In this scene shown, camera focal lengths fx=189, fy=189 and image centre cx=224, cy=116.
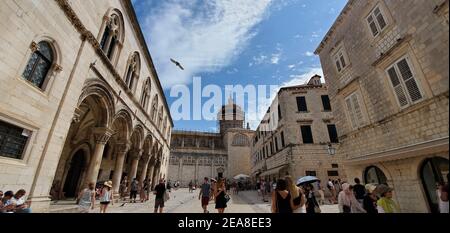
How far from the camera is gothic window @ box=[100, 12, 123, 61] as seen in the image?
9422 millimetres

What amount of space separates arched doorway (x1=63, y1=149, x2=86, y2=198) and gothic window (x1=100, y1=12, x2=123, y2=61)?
7539 mm

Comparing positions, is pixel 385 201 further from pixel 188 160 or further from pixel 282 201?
pixel 188 160

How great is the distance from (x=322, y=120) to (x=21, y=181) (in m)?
18.3

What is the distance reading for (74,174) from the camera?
12766 mm

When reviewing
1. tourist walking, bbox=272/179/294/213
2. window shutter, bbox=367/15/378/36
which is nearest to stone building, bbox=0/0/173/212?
tourist walking, bbox=272/179/294/213

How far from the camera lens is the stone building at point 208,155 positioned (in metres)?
35.0

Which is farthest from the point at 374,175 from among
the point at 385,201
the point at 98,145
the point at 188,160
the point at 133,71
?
the point at 188,160

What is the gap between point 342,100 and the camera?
8.22 m

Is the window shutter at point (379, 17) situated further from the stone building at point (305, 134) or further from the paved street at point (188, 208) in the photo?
the stone building at point (305, 134)

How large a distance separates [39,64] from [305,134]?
16.9m

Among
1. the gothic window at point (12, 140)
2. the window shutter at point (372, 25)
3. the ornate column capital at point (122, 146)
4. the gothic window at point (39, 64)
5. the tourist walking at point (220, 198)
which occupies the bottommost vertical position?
the tourist walking at point (220, 198)

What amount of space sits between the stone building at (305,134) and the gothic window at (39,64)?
15.7 metres

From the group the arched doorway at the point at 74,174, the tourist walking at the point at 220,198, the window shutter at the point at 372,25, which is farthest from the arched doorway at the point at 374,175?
the arched doorway at the point at 74,174
